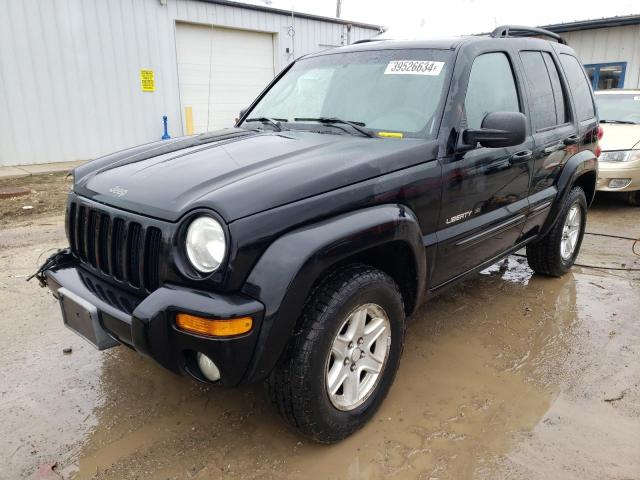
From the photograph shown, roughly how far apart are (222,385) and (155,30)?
34.7 ft

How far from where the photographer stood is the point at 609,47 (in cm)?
1361

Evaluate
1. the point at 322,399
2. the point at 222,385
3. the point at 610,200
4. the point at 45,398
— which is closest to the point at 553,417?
the point at 322,399

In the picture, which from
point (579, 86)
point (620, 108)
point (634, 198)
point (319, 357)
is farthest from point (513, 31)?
point (620, 108)

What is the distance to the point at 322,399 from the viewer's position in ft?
7.13

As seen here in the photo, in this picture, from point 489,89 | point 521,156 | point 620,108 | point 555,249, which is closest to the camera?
point 489,89

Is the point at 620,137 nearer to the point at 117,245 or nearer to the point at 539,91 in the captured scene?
the point at 539,91

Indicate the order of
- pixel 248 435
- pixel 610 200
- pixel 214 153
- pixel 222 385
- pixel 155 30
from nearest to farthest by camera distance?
pixel 222 385, pixel 248 435, pixel 214 153, pixel 610 200, pixel 155 30

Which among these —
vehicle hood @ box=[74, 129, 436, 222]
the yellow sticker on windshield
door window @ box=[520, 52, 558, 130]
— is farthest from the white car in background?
vehicle hood @ box=[74, 129, 436, 222]

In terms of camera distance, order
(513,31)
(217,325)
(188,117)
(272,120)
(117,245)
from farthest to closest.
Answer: (188,117) < (513,31) < (272,120) < (117,245) < (217,325)

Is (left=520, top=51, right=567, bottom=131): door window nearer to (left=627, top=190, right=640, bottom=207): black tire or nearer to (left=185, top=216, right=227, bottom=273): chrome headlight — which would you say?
(left=185, top=216, right=227, bottom=273): chrome headlight

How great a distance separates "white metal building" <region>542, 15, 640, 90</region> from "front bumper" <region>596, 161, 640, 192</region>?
27.4 ft

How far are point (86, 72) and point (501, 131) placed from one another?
9703 mm

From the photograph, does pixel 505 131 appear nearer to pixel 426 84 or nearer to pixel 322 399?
pixel 426 84

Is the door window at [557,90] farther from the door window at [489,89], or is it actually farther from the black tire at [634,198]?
the black tire at [634,198]
